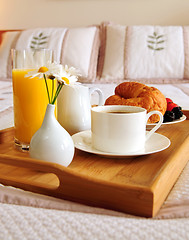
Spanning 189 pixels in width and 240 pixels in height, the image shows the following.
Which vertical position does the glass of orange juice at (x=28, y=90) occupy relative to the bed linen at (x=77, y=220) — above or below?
above

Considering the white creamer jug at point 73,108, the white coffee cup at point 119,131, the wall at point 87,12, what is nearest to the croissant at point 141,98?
the white creamer jug at point 73,108

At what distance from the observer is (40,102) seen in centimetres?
74

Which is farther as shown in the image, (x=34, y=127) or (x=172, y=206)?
(x=34, y=127)

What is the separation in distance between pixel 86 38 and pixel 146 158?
1863mm

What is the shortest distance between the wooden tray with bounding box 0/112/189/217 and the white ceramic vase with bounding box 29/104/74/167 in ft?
0.09

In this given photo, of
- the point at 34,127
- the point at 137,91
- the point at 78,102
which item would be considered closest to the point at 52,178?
the point at 34,127

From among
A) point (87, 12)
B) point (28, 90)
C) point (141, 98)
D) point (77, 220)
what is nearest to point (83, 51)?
point (87, 12)

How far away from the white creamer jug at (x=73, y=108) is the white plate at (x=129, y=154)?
0.17ft

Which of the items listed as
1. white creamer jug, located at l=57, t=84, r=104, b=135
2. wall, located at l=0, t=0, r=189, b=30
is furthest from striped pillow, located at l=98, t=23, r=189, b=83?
white creamer jug, located at l=57, t=84, r=104, b=135

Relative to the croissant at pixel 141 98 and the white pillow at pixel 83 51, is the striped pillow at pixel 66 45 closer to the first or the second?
the white pillow at pixel 83 51

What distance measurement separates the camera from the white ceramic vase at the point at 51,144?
0.61 meters

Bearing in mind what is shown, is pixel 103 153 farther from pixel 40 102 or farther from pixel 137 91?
pixel 137 91

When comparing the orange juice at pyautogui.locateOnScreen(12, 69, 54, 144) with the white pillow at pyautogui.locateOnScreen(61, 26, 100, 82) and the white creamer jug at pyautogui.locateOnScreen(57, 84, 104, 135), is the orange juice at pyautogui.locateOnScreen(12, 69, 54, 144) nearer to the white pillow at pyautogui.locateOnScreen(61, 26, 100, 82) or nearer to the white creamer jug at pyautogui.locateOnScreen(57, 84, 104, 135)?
the white creamer jug at pyautogui.locateOnScreen(57, 84, 104, 135)

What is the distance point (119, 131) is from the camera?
0.64 m
